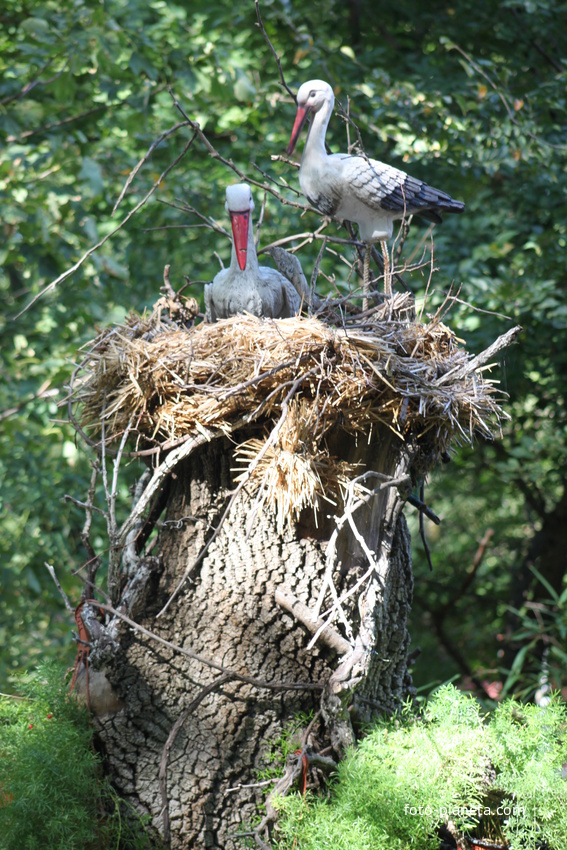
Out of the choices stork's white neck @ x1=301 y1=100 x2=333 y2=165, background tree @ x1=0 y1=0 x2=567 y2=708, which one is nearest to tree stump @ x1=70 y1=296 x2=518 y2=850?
stork's white neck @ x1=301 y1=100 x2=333 y2=165

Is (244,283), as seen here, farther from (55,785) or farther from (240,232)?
(55,785)

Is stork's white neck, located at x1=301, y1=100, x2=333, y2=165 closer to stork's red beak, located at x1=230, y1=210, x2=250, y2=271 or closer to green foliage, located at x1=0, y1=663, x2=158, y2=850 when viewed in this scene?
stork's red beak, located at x1=230, y1=210, x2=250, y2=271

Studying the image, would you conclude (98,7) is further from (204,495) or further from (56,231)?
(204,495)

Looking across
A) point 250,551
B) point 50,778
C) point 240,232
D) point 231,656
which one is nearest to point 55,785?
point 50,778

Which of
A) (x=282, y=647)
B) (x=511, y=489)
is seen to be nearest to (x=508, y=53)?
(x=511, y=489)

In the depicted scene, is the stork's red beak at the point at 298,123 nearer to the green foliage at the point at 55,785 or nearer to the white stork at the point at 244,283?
the white stork at the point at 244,283

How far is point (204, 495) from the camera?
2619 millimetres

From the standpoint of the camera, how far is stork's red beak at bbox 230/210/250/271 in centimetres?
281

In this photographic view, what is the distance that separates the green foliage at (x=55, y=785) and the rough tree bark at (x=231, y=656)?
0.26ft

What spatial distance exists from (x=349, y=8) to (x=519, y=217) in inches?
88.0

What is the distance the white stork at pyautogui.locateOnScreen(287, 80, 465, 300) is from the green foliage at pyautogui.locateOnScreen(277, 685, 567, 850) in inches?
55.8

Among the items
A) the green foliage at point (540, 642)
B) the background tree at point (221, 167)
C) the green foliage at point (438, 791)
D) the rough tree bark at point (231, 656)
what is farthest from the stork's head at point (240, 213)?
the green foliage at point (540, 642)

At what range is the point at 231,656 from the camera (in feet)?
8.07

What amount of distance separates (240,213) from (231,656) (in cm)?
147
